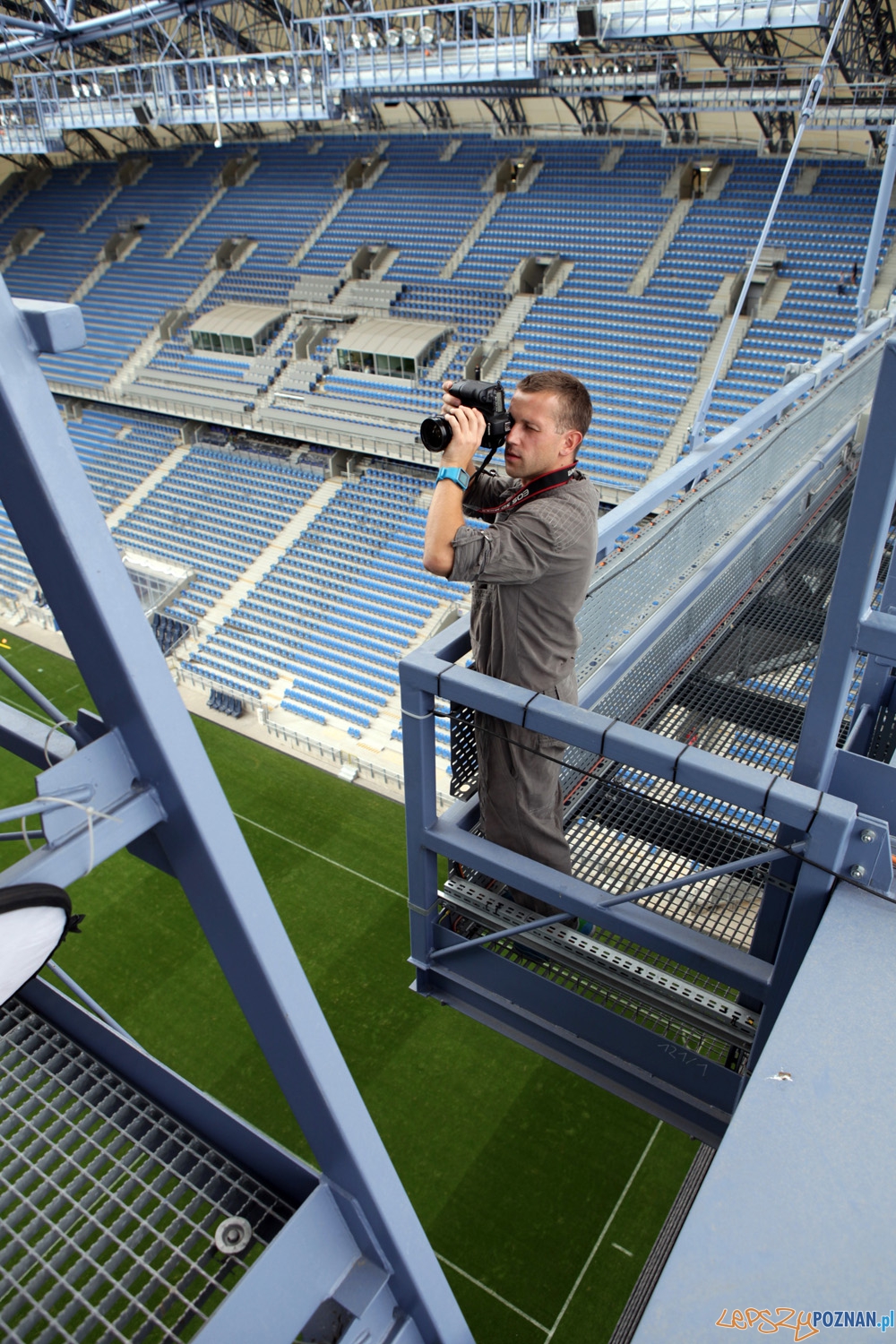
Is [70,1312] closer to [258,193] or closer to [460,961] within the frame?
[460,961]

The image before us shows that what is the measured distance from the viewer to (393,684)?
566 inches

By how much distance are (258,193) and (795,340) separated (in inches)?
676

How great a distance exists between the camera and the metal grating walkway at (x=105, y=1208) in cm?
171

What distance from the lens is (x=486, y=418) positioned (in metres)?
2.79

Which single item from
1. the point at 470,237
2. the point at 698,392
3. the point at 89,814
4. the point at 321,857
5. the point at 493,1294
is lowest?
the point at 89,814

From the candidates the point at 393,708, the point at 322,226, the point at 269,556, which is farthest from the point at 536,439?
the point at 322,226

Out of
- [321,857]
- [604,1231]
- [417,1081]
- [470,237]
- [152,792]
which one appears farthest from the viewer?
[470,237]

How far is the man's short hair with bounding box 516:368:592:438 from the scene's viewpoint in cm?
270

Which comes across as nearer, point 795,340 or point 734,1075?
point 734,1075

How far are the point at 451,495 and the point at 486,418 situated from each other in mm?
339

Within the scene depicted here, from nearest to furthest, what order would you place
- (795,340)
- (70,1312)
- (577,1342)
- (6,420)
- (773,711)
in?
(6,420)
(70,1312)
(773,711)
(577,1342)
(795,340)

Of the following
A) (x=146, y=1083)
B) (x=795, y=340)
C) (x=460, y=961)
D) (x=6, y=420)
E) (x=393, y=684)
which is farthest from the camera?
(x=795, y=340)

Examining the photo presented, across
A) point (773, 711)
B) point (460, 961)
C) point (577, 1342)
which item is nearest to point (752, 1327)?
point (460, 961)

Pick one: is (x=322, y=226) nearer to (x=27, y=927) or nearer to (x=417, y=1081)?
(x=417, y=1081)
